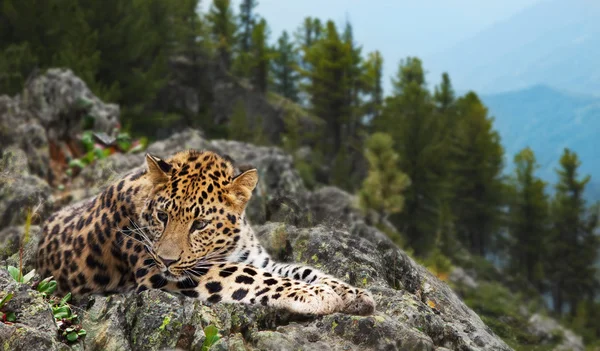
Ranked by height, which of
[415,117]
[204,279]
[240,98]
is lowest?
[204,279]

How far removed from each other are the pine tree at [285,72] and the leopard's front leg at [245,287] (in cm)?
8044

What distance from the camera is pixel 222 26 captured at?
7094 centimetres

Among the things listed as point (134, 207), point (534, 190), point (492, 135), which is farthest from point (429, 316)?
point (492, 135)

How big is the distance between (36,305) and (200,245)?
1583 mm

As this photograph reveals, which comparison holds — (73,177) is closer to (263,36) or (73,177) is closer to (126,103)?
(126,103)

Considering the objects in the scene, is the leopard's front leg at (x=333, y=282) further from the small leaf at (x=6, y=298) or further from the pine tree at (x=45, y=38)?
the pine tree at (x=45, y=38)

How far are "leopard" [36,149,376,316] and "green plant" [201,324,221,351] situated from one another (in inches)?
30.4

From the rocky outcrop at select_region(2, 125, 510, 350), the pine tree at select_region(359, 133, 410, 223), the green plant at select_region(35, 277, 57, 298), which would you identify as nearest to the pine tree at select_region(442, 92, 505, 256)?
the pine tree at select_region(359, 133, 410, 223)

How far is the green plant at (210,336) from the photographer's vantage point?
4.87 m

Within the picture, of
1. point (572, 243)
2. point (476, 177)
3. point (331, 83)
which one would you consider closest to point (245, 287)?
point (572, 243)

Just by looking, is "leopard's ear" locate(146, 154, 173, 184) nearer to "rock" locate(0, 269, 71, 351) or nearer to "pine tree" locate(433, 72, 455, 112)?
"rock" locate(0, 269, 71, 351)

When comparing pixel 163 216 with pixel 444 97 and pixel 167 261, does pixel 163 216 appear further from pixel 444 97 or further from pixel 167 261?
pixel 444 97

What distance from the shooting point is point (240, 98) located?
71.6m

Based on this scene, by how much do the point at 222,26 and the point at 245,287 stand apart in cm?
6842
